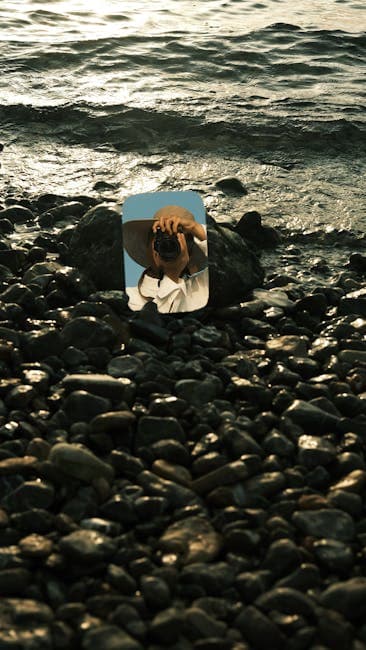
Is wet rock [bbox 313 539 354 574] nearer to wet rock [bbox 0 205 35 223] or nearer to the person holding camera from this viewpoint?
the person holding camera

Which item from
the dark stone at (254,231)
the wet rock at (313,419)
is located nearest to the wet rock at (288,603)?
the wet rock at (313,419)

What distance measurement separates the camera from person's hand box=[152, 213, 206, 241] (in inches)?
149

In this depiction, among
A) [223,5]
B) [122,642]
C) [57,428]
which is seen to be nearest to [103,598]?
[122,642]

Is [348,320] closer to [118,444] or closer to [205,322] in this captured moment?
[205,322]

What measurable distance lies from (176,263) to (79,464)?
1.37 m

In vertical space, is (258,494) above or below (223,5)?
below

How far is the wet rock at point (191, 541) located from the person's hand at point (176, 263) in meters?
1.52

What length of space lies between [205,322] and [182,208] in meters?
0.55

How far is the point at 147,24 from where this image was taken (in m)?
10.9

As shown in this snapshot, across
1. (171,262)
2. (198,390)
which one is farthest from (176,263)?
(198,390)

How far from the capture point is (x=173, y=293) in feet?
12.4

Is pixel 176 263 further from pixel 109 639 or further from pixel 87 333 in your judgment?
pixel 109 639

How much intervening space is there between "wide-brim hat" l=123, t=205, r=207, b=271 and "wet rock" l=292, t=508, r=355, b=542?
5.21 ft

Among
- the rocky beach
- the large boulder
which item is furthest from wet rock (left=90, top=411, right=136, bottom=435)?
the large boulder
